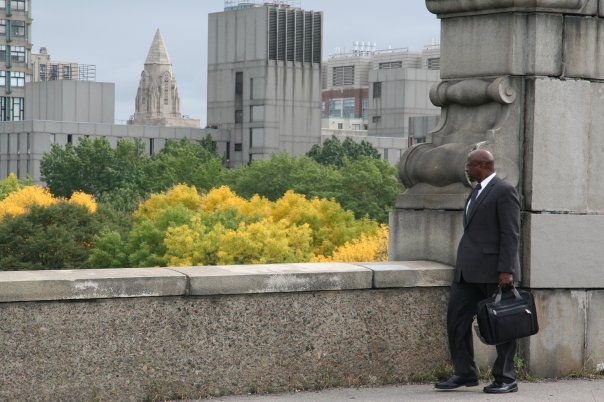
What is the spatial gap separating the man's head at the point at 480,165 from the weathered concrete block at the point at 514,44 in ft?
3.90

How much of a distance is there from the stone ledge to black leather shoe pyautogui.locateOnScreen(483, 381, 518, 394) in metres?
1.00

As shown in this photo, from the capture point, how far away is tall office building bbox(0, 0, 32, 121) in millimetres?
173125

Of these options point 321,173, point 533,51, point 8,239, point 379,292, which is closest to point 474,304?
point 379,292

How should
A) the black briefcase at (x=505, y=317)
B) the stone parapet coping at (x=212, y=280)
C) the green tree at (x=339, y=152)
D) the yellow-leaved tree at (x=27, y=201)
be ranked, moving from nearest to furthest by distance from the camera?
1. the stone parapet coping at (x=212, y=280)
2. the black briefcase at (x=505, y=317)
3. the yellow-leaved tree at (x=27, y=201)
4. the green tree at (x=339, y=152)

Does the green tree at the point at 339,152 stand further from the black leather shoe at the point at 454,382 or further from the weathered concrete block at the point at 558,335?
the black leather shoe at the point at 454,382

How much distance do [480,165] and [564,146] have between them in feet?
4.25

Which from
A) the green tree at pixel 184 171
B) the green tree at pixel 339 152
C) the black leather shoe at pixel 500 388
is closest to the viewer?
the black leather shoe at pixel 500 388

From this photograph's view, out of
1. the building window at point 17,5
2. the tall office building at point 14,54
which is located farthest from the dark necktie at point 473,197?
the building window at point 17,5

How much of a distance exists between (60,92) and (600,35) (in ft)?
496

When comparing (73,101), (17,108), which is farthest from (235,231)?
(17,108)

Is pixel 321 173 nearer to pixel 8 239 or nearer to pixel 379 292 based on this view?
pixel 8 239

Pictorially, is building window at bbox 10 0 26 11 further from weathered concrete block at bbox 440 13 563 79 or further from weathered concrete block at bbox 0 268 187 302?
weathered concrete block at bbox 0 268 187 302

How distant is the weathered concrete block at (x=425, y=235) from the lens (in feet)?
34.8

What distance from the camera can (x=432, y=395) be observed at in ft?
31.4
